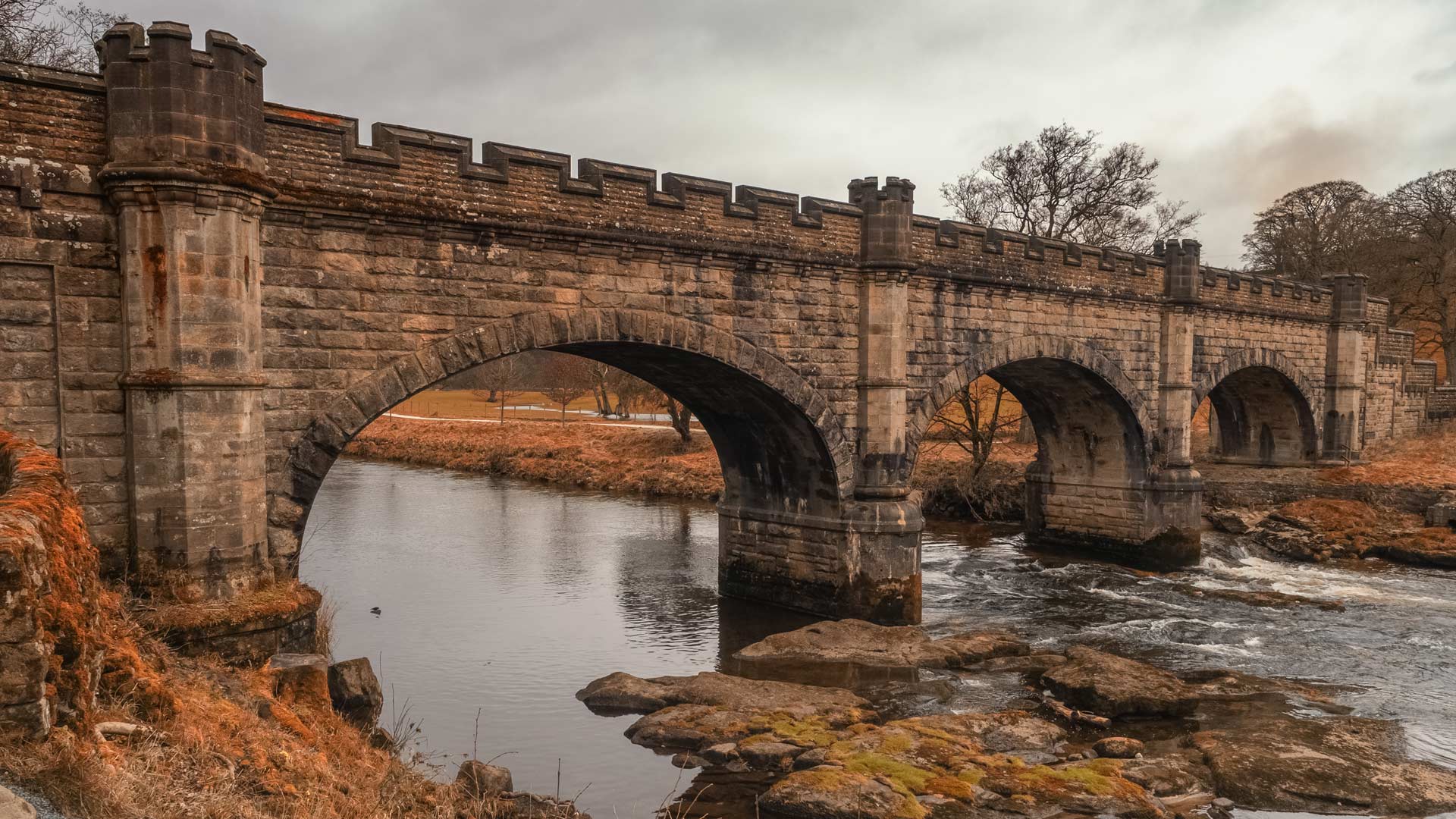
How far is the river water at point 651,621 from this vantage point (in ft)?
33.9

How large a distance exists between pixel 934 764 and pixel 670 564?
10858mm

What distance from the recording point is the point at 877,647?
516 inches

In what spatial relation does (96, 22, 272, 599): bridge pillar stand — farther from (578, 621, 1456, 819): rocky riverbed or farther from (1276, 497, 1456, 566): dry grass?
(1276, 497, 1456, 566): dry grass

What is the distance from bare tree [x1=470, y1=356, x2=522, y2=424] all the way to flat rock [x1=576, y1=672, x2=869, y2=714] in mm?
32804

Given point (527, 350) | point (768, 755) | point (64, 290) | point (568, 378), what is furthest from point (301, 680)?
point (568, 378)

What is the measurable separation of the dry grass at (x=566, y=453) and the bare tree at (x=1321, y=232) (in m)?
24.4

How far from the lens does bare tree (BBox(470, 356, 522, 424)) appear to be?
49434mm

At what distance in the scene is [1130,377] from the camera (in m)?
18.9

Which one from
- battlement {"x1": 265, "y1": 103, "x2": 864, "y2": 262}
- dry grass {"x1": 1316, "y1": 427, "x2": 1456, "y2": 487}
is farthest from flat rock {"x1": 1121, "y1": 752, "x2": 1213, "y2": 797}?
dry grass {"x1": 1316, "y1": 427, "x2": 1456, "y2": 487}

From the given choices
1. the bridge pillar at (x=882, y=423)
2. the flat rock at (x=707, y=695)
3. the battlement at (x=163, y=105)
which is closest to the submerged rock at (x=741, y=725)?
the flat rock at (x=707, y=695)

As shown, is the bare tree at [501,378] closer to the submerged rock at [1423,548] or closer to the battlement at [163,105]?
the submerged rock at [1423,548]

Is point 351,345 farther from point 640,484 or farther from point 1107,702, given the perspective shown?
point 640,484

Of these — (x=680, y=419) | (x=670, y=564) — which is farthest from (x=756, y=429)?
(x=680, y=419)

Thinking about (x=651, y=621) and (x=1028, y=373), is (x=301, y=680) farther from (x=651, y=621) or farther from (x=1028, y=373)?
(x=1028, y=373)
